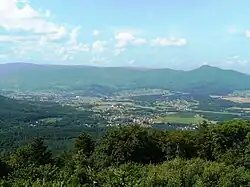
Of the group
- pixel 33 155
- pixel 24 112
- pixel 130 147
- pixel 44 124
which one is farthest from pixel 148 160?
pixel 24 112

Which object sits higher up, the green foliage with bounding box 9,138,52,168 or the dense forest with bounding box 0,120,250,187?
the dense forest with bounding box 0,120,250,187

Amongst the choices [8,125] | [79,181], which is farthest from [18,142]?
[79,181]

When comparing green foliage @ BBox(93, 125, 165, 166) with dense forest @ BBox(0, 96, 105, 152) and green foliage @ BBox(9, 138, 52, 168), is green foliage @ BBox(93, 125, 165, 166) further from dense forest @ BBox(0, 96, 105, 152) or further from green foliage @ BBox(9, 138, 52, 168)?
dense forest @ BBox(0, 96, 105, 152)

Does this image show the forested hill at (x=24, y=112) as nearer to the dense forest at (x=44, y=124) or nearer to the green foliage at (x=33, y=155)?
the dense forest at (x=44, y=124)

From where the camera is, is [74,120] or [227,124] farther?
[74,120]

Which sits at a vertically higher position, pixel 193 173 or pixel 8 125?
pixel 193 173

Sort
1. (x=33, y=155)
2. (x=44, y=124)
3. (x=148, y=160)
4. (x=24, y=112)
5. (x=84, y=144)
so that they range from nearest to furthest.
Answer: (x=33, y=155)
(x=148, y=160)
(x=84, y=144)
(x=44, y=124)
(x=24, y=112)

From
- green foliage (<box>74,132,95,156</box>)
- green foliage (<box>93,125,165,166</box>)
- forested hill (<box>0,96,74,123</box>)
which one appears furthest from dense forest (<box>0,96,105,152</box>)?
green foliage (<box>93,125,165,166</box>)

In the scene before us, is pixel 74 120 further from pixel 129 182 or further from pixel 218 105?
pixel 129 182

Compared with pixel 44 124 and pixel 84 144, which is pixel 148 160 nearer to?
pixel 84 144
